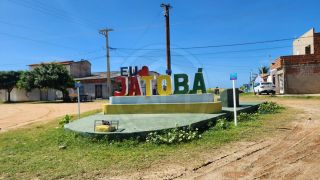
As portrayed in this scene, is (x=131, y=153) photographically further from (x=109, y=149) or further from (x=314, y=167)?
(x=314, y=167)

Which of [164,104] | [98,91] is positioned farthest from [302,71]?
[98,91]

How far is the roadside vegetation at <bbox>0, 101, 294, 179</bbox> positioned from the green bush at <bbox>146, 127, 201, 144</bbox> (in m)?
0.03

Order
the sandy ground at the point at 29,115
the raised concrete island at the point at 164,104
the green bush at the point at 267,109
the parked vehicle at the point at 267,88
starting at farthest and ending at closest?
1. the parked vehicle at the point at 267,88
2. the sandy ground at the point at 29,115
3. the green bush at the point at 267,109
4. the raised concrete island at the point at 164,104

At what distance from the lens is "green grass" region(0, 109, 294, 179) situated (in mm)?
7430

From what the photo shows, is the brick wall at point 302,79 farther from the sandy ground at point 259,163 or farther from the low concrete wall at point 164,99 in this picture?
the sandy ground at point 259,163

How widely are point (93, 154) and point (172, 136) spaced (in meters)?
2.32

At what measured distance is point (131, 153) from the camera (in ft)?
28.7

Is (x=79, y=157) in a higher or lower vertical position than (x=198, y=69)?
lower

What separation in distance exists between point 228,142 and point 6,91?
52820mm

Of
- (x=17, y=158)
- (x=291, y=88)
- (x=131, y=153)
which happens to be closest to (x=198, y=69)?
(x=131, y=153)

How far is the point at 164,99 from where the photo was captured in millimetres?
15172

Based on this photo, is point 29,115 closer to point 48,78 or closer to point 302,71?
point 48,78

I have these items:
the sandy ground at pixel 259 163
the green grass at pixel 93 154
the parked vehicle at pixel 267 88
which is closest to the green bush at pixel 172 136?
the green grass at pixel 93 154

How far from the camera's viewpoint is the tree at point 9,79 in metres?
50.0
